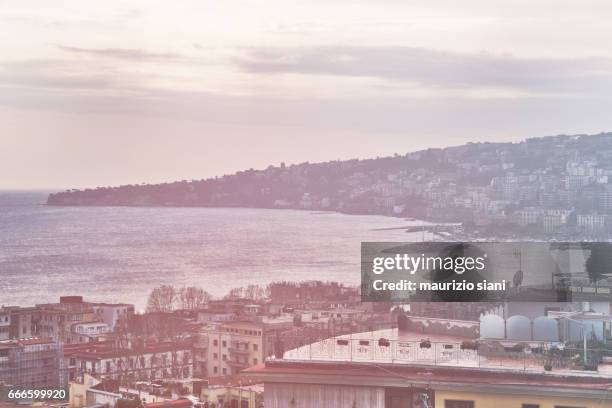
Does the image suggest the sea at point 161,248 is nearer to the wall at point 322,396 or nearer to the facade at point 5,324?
the facade at point 5,324

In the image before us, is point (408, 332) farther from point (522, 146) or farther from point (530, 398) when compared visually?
point (522, 146)

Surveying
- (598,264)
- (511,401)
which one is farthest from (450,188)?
(511,401)

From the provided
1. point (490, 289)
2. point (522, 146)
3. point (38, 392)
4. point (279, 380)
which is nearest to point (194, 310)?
point (522, 146)

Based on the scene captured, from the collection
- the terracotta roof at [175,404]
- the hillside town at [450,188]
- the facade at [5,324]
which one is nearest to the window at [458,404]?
the terracotta roof at [175,404]

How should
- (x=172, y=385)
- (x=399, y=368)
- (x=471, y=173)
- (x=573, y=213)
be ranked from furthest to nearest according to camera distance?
(x=471, y=173) < (x=573, y=213) < (x=172, y=385) < (x=399, y=368)

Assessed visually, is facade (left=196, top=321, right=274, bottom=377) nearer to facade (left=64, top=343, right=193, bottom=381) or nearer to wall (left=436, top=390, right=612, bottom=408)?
facade (left=64, top=343, right=193, bottom=381)

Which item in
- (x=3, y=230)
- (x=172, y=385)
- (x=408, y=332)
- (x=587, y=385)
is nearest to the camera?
(x=587, y=385)
